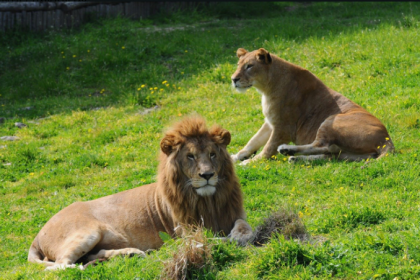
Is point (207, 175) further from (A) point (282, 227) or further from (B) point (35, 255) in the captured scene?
(B) point (35, 255)

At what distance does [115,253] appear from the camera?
20.4 ft

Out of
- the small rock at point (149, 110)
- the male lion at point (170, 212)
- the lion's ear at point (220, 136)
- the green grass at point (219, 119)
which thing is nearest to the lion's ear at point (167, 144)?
the male lion at point (170, 212)

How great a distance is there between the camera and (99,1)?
18.6m

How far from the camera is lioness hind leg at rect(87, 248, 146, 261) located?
6.20 m

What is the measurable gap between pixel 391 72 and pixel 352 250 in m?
7.45

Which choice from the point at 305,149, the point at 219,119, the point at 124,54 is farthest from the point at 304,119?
the point at 124,54

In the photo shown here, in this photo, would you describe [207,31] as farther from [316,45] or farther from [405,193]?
[405,193]

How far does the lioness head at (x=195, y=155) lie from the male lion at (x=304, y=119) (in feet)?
9.39

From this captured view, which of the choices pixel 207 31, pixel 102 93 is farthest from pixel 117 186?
pixel 207 31

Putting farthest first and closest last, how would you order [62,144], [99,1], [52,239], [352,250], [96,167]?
1. [99,1]
2. [62,144]
3. [96,167]
4. [52,239]
5. [352,250]

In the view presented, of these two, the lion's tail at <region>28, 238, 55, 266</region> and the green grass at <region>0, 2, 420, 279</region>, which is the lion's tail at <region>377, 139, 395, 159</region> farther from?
the lion's tail at <region>28, 238, 55, 266</region>

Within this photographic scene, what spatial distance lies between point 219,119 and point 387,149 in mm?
4261

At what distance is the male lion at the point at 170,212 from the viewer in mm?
6121

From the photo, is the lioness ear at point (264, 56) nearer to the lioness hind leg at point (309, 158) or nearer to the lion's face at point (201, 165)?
the lioness hind leg at point (309, 158)
